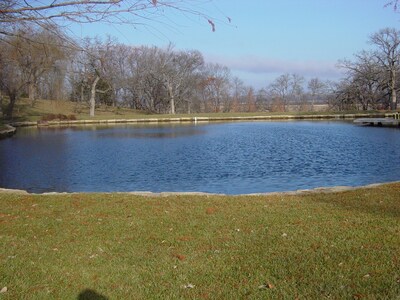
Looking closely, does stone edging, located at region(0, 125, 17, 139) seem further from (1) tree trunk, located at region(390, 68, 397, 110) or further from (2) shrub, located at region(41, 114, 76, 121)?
(1) tree trunk, located at region(390, 68, 397, 110)

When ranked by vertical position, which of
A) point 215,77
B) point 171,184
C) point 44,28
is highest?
point 215,77

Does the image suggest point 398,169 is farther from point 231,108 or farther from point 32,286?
point 231,108

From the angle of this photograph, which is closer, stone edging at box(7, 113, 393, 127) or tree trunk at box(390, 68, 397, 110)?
stone edging at box(7, 113, 393, 127)

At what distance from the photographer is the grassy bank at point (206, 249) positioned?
4426mm

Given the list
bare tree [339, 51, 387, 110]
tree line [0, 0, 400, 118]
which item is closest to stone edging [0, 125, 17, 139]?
tree line [0, 0, 400, 118]

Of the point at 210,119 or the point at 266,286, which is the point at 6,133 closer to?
the point at 210,119

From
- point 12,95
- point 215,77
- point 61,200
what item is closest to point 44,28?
point 61,200

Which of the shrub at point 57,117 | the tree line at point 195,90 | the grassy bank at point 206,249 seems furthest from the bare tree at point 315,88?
the grassy bank at point 206,249

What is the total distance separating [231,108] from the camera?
293ft

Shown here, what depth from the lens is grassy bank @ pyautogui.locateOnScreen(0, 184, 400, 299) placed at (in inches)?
174

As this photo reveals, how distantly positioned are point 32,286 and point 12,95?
5443 cm

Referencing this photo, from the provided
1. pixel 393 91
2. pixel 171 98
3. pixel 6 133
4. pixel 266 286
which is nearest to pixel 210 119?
pixel 171 98

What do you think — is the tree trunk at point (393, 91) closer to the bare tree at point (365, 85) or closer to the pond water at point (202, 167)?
the bare tree at point (365, 85)

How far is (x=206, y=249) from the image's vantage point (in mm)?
5703
